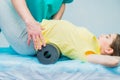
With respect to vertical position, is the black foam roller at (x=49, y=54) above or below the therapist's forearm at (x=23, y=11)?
below

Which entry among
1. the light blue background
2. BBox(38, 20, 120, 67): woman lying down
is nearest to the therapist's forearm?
BBox(38, 20, 120, 67): woman lying down

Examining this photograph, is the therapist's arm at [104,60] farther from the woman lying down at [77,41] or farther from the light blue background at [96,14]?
the light blue background at [96,14]

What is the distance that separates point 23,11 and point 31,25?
73mm

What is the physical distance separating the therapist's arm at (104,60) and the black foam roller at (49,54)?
13 centimetres

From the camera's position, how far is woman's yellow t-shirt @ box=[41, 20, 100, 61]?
3.67ft

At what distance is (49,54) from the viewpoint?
1.11 meters

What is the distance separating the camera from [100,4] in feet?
6.35

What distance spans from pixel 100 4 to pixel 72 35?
85 centimetres

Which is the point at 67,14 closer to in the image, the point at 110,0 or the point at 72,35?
the point at 110,0

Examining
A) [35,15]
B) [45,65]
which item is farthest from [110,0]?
[45,65]

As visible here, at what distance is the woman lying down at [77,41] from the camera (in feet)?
3.67

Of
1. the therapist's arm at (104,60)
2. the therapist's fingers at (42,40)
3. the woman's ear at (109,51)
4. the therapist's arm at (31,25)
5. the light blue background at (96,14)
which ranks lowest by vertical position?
the light blue background at (96,14)

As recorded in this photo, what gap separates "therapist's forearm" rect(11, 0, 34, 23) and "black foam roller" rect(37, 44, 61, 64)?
0.13 meters

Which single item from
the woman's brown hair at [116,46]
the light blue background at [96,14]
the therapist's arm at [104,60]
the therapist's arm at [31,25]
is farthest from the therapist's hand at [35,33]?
the light blue background at [96,14]
